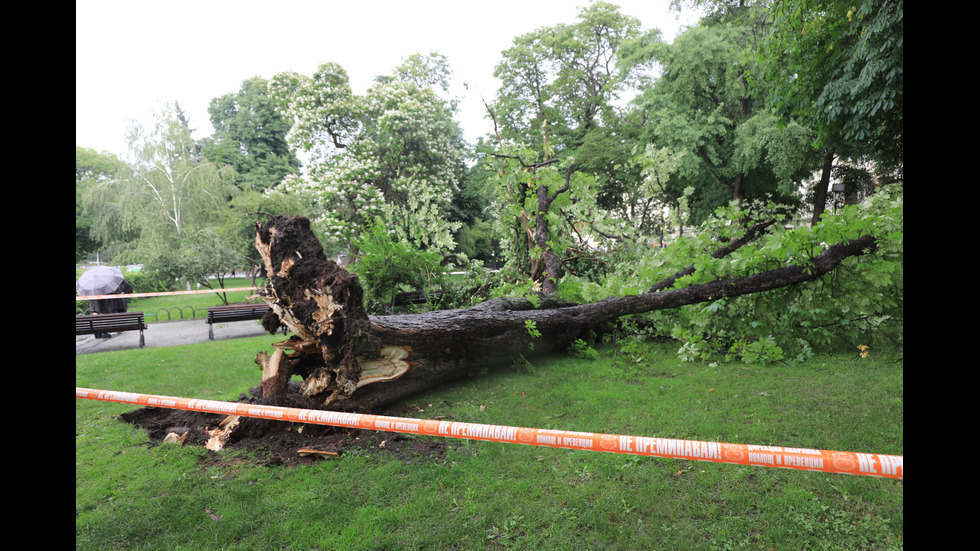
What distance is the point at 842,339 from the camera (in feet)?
16.9

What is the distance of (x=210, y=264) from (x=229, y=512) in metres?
13.0

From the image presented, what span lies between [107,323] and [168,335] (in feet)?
5.56

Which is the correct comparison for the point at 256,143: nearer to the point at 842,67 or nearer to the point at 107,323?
the point at 107,323

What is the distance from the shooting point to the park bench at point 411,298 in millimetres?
8172

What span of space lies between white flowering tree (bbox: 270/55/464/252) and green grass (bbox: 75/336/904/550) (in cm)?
1118

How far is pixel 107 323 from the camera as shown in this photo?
773 cm

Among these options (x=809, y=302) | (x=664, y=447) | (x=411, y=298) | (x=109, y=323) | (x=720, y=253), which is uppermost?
(x=720, y=253)

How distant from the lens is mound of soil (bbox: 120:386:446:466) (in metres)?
3.05

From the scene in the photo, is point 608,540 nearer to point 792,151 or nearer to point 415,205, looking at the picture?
point 415,205

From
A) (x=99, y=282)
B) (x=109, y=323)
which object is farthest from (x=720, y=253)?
(x=99, y=282)

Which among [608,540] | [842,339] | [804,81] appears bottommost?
[608,540]

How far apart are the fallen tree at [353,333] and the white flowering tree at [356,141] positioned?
995 cm

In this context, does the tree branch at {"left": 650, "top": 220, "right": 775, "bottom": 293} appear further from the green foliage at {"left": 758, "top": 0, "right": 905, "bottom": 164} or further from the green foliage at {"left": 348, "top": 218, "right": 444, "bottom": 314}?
the green foliage at {"left": 348, "top": 218, "right": 444, "bottom": 314}
